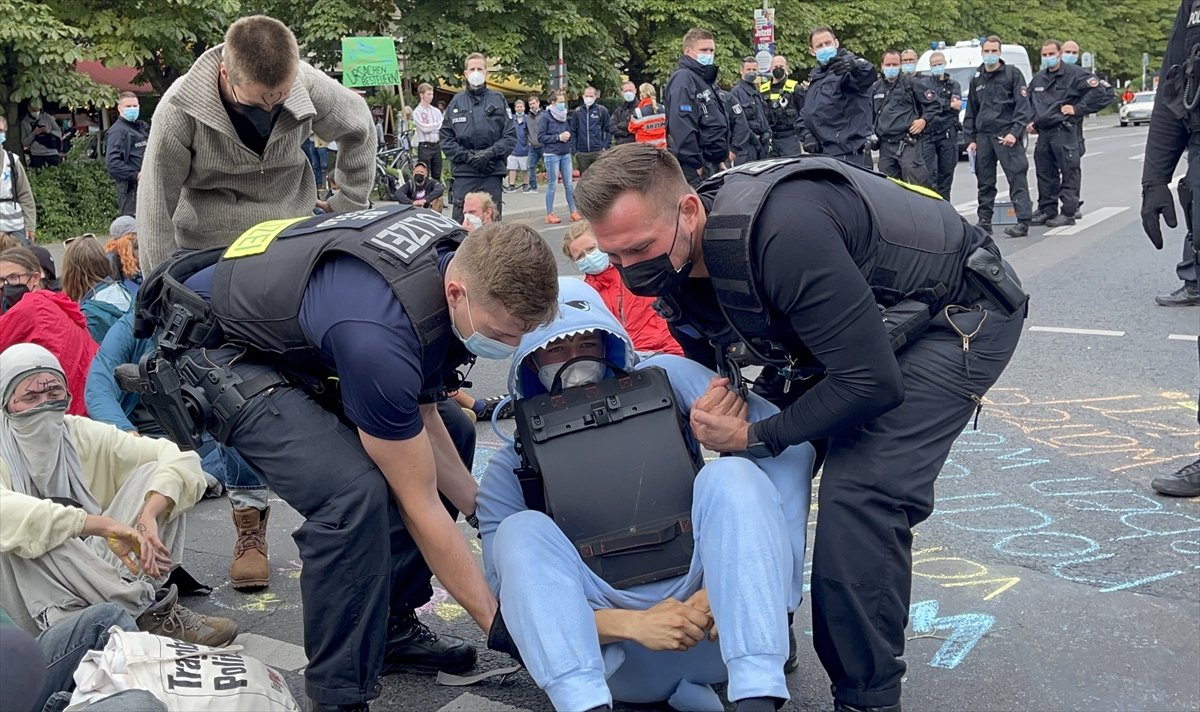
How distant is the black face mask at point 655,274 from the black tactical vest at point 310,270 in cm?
46

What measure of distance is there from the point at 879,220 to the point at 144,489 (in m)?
2.42

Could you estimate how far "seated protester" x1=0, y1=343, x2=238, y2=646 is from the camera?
10.4 feet

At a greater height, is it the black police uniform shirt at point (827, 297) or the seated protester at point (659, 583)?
the black police uniform shirt at point (827, 297)

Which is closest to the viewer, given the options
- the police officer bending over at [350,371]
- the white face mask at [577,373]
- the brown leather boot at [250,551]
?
the police officer bending over at [350,371]

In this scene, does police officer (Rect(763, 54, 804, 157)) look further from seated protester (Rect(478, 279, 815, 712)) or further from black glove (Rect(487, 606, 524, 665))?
black glove (Rect(487, 606, 524, 665))

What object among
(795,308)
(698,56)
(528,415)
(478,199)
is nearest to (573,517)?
(528,415)

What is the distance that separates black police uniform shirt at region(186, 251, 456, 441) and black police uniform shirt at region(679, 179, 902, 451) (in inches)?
32.7

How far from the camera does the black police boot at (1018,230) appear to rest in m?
11.5

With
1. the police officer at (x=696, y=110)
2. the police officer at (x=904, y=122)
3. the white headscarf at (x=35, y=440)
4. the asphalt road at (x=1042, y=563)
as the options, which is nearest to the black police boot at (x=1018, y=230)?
the police officer at (x=904, y=122)

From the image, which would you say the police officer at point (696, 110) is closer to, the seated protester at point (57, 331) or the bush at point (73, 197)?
the seated protester at point (57, 331)

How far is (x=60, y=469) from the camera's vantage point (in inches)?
138

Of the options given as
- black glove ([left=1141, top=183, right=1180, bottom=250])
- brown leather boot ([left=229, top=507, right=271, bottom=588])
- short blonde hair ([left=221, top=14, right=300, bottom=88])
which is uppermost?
short blonde hair ([left=221, top=14, right=300, bottom=88])

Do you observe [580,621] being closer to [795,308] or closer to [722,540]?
[722,540]

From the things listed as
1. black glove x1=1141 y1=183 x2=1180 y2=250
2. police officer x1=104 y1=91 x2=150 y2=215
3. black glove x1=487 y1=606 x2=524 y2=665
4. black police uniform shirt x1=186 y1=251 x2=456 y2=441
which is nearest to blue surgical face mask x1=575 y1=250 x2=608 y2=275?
black glove x1=1141 y1=183 x2=1180 y2=250
